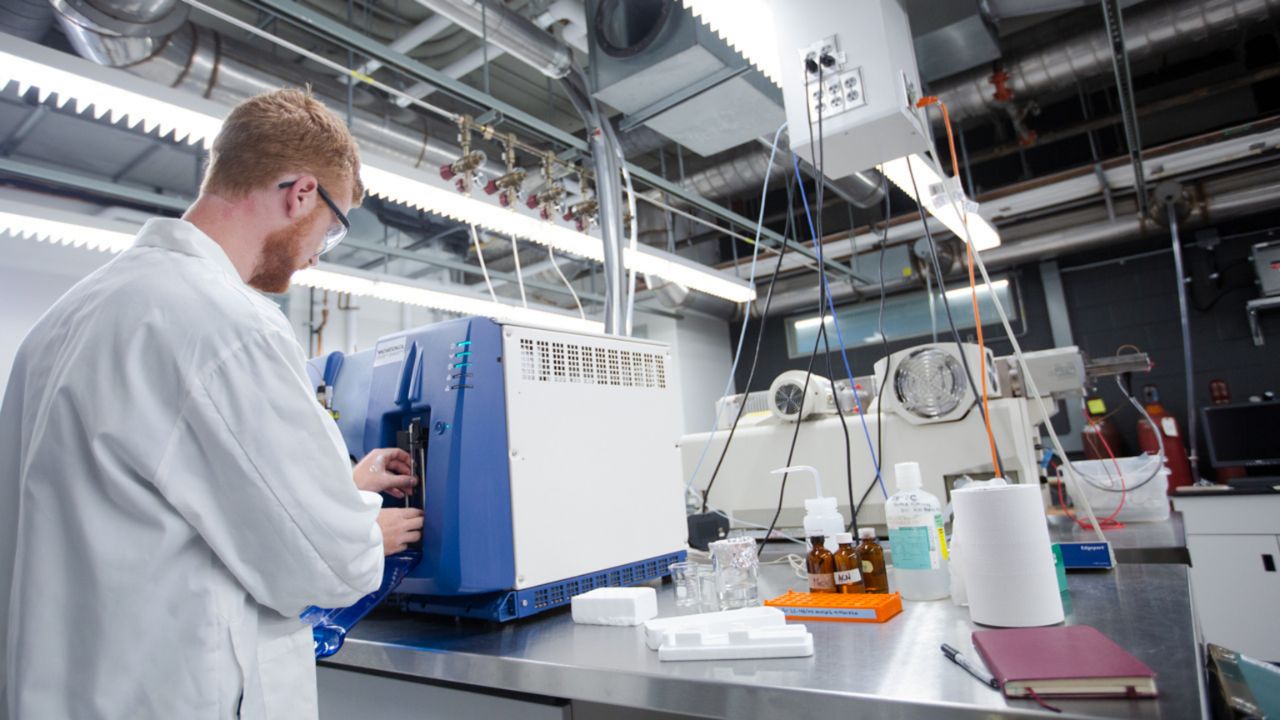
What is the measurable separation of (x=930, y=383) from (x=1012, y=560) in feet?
2.89

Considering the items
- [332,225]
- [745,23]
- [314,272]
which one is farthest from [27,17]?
[745,23]

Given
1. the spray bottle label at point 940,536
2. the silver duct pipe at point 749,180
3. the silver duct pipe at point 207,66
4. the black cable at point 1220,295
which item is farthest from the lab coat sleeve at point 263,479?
the black cable at point 1220,295

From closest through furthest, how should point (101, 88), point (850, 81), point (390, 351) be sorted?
point (390, 351) → point (850, 81) → point (101, 88)

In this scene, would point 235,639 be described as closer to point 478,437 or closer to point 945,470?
point 478,437

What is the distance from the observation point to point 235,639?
27.5 inches

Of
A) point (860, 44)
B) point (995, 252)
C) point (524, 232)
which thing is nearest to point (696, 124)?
point (524, 232)

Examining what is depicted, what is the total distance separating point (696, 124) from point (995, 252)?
3.08 m

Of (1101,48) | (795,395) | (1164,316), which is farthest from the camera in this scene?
(1164,316)

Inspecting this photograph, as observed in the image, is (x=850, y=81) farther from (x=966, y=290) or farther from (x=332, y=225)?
(x=966, y=290)

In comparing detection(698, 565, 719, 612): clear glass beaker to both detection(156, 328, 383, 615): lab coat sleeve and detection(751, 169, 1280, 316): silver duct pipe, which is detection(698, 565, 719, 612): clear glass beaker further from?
detection(751, 169, 1280, 316): silver duct pipe

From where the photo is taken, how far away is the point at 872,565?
1028 millimetres

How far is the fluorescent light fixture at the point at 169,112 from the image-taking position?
1427 mm

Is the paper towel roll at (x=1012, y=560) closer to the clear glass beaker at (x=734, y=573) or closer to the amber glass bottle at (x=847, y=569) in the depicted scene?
the amber glass bottle at (x=847, y=569)

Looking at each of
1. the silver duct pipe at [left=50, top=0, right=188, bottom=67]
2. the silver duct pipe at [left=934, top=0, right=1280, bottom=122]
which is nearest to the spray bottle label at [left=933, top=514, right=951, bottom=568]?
the silver duct pipe at [left=50, top=0, right=188, bottom=67]
